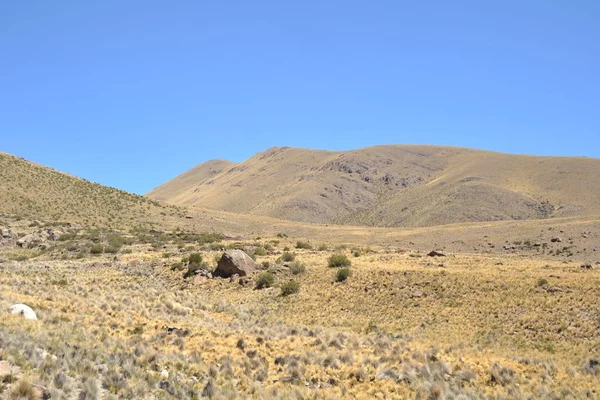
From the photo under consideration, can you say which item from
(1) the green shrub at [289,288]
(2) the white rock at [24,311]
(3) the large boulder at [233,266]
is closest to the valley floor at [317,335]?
(2) the white rock at [24,311]

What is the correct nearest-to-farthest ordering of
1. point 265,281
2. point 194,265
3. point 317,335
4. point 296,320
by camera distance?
1. point 317,335
2. point 296,320
3. point 265,281
4. point 194,265

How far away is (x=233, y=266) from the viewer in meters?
30.4

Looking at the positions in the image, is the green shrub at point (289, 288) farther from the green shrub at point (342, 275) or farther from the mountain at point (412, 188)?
the mountain at point (412, 188)

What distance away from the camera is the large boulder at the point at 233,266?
1195 inches

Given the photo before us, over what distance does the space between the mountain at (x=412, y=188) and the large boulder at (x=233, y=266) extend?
75823mm

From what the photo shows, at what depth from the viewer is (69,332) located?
43.1 feet

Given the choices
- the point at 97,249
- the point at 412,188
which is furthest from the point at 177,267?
the point at 412,188

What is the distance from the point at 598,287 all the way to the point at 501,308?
439 centimetres

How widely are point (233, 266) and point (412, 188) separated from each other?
114 meters

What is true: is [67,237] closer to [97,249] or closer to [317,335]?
[97,249]

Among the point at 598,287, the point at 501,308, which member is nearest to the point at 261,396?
the point at 501,308

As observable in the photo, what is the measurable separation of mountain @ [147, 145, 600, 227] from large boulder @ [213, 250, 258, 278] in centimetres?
7582

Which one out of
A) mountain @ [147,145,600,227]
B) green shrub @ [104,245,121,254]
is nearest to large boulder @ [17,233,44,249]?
green shrub @ [104,245,121,254]

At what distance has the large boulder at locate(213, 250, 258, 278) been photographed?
30.3m
